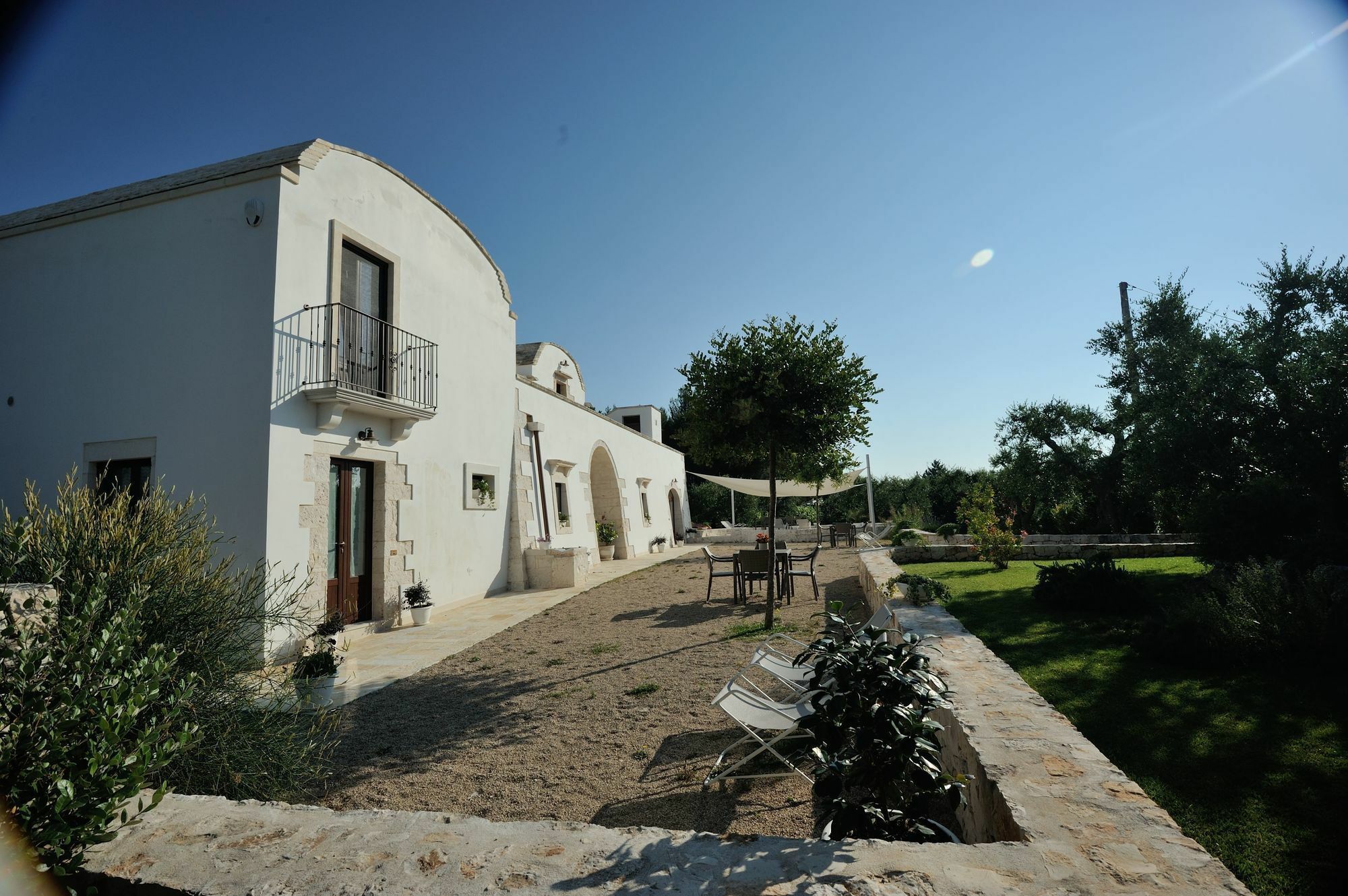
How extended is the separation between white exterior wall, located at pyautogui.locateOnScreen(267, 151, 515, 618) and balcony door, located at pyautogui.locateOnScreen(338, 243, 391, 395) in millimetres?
248

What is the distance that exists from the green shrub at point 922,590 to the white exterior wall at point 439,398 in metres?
6.42

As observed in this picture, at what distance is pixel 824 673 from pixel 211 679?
3.04 metres

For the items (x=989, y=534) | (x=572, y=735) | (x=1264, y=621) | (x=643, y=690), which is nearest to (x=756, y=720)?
(x=572, y=735)

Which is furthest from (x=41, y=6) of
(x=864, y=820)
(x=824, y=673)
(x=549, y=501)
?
(x=549, y=501)

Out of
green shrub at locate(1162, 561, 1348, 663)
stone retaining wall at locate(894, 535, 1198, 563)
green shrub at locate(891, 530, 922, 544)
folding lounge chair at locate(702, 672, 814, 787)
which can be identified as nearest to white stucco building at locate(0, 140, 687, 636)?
folding lounge chair at locate(702, 672, 814, 787)

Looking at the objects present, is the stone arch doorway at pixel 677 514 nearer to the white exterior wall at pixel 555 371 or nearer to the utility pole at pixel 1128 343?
the white exterior wall at pixel 555 371

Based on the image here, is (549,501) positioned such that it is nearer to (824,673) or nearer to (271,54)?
(271,54)

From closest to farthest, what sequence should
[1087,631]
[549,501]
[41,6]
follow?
[41,6] < [1087,631] < [549,501]

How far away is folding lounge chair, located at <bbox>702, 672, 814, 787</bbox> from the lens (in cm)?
348

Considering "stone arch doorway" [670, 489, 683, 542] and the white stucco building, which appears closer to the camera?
the white stucco building

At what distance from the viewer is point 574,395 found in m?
18.0

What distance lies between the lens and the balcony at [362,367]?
724 cm

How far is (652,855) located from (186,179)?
9137 mm

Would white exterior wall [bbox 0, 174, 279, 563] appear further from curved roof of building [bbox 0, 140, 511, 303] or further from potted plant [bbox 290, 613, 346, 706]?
potted plant [bbox 290, 613, 346, 706]
